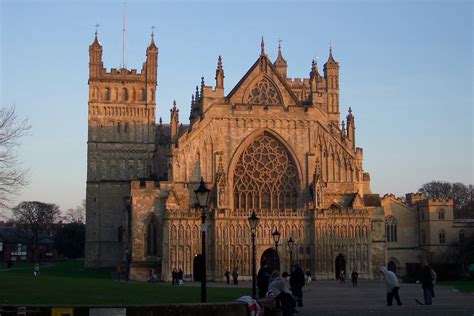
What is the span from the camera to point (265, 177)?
202ft

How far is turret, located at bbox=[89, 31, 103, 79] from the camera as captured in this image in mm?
78312

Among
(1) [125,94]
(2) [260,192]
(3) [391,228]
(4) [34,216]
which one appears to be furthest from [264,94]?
(4) [34,216]

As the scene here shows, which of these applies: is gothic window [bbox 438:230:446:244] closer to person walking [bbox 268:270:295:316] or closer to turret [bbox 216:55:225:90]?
turret [bbox 216:55:225:90]

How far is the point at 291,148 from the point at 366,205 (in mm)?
9207

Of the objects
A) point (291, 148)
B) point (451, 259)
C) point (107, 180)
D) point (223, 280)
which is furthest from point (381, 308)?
point (107, 180)

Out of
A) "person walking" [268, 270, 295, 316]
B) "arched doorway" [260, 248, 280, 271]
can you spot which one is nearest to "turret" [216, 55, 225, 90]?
"arched doorway" [260, 248, 280, 271]

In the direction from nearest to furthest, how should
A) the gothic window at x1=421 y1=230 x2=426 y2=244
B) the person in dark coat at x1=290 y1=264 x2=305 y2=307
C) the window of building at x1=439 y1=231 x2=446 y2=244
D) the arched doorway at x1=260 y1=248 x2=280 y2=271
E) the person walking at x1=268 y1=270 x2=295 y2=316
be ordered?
the person walking at x1=268 y1=270 x2=295 y2=316, the person in dark coat at x1=290 y1=264 x2=305 y2=307, the arched doorway at x1=260 y1=248 x2=280 y2=271, the window of building at x1=439 y1=231 x2=446 y2=244, the gothic window at x1=421 y1=230 x2=426 y2=244

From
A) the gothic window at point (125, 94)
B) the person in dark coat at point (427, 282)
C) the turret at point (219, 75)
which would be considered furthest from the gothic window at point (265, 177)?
the person in dark coat at point (427, 282)

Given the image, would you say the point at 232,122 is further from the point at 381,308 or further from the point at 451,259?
the point at 381,308

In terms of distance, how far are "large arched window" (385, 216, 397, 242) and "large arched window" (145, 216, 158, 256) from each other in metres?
26.4

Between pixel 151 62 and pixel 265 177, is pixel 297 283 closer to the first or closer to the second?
pixel 265 177

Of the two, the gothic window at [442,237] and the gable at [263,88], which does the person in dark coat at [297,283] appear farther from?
the gothic window at [442,237]

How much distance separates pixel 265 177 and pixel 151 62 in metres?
26.4

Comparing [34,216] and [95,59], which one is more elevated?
[95,59]
